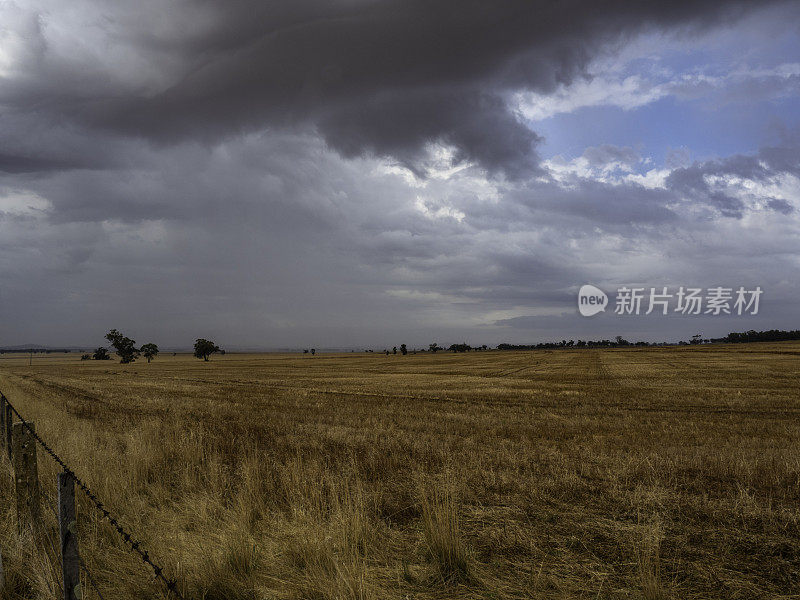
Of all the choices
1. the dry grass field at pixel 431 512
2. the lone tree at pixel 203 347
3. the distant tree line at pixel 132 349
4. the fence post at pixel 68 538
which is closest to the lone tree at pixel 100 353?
the distant tree line at pixel 132 349

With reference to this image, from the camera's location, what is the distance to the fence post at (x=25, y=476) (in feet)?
21.5

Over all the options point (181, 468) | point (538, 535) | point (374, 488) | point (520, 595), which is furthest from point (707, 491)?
point (181, 468)

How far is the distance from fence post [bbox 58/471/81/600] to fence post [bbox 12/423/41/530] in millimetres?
Answer: 2995

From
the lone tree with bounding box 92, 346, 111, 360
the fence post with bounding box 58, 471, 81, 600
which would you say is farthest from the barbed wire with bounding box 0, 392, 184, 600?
the lone tree with bounding box 92, 346, 111, 360

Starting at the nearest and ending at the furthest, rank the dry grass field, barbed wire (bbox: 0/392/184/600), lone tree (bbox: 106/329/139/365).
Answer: barbed wire (bbox: 0/392/184/600)
the dry grass field
lone tree (bbox: 106/329/139/365)

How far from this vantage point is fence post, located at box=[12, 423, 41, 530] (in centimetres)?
657

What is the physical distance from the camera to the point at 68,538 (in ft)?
13.9

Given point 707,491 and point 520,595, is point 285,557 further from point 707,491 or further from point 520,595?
→ point 707,491

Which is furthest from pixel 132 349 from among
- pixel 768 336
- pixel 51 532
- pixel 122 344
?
pixel 768 336

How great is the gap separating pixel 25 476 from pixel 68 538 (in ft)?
11.1

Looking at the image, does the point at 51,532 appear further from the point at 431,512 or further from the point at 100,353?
the point at 100,353

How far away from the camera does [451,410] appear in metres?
22.5

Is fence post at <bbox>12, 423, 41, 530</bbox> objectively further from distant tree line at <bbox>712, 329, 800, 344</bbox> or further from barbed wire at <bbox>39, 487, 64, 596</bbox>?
distant tree line at <bbox>712, 329, 800, 344</bbox>

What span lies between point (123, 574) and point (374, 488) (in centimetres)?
461
